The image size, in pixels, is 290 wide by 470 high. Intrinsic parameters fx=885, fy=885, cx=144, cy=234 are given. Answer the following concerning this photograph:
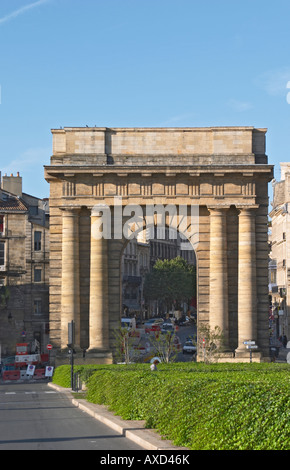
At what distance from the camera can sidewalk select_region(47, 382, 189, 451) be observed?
67.6 ft

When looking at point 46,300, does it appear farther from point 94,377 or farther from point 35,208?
point 94,377

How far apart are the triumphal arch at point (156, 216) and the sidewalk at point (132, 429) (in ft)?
71.0

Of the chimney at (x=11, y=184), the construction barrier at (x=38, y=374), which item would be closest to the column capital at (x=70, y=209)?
the construction barrier at (x=38, y=374)

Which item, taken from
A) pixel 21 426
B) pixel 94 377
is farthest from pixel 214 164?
pixel 21 426

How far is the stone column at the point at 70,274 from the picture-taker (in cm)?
5550

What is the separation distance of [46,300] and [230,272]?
33.5 meters

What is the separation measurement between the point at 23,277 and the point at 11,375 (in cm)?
2244

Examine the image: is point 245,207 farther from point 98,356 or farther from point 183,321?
point 183,321

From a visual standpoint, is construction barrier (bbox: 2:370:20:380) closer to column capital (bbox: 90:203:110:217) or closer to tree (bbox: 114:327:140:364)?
tree (bbox: 114:327:140:364)

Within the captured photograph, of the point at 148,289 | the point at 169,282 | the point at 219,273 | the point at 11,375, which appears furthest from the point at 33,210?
the point at 148,289

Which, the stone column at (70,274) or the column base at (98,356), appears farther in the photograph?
the stone column at (70,274)

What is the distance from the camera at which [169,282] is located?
147m

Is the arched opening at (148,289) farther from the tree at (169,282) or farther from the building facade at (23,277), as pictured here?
the building facade at (23,277)

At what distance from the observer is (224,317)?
55281mm
